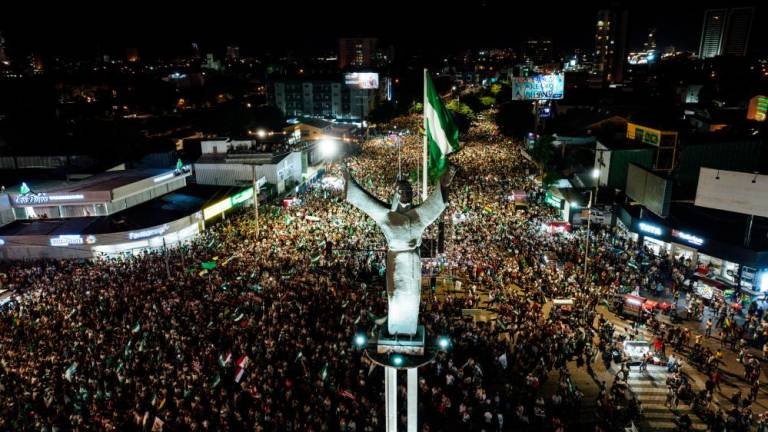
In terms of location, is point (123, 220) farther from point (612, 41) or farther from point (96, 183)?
point (612, 41)

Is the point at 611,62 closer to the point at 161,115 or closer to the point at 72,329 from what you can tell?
the point at 161,115

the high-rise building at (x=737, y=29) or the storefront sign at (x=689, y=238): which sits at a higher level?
the high-rise building at (x=737, y=29)

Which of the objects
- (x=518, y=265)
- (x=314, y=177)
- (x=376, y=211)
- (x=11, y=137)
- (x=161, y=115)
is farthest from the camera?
(x=161, y=115)

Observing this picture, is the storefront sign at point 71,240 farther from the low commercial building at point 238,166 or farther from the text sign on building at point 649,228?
the text sign on building at point 649,228

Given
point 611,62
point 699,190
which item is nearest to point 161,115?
point 699,190

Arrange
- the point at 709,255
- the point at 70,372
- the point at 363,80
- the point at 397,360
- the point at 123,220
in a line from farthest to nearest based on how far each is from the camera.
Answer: the point at 363,80 < the point at 123,220 < the point at 709,255 < the point at 70,372 < the point at 397,360

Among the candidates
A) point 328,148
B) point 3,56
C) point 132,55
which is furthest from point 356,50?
point 328,148

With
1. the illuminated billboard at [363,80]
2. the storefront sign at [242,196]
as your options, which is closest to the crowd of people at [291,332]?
the storefront sign at [242,196]
